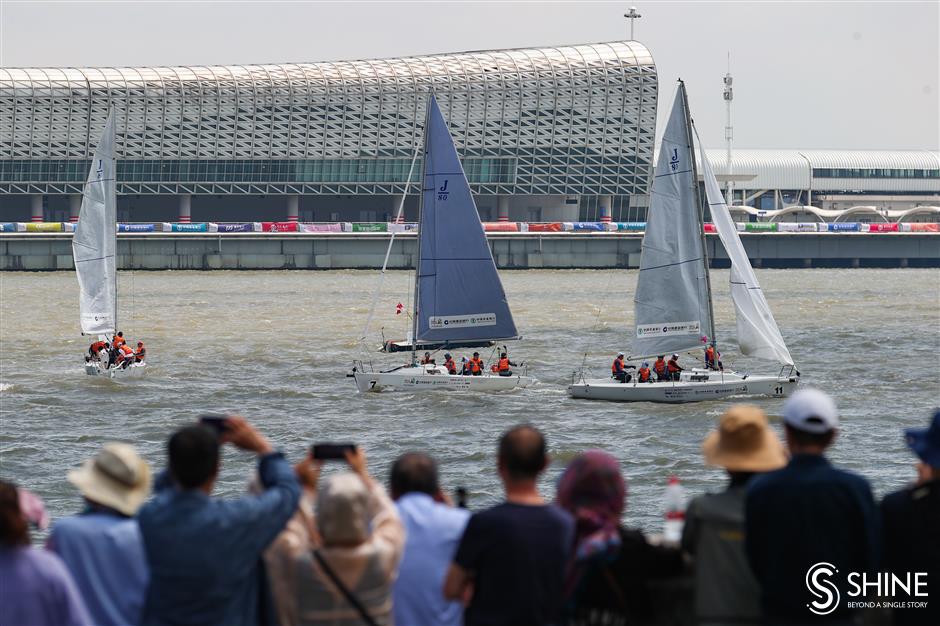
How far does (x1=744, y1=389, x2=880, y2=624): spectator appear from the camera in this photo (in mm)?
5465

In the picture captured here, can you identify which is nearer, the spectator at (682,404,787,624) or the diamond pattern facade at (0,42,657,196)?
the spectator at (682,404,787,624)

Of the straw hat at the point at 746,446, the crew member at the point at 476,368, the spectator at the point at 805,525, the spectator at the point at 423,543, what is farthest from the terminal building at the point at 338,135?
the spectator at the point at 805,525

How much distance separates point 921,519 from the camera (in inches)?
228

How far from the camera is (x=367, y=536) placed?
5586 mm

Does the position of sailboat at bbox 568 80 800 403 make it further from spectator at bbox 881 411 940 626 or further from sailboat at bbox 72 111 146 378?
spectator at bbox 881 411 940 626

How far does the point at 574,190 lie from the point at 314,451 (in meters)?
139

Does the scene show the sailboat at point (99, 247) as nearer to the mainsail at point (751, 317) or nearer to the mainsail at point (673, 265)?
the mainsail at point (673, 265)

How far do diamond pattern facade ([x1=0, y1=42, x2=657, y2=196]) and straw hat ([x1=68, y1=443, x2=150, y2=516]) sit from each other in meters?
133

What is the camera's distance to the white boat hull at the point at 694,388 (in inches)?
1242

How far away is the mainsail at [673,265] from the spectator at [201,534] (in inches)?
1054

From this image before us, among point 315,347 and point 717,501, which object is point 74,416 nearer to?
point 315,347

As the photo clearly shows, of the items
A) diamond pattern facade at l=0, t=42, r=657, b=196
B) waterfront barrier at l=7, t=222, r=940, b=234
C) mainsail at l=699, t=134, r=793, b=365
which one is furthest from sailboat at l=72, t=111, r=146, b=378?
diamond pattern facade at l=0, t=42, r=657, b=196

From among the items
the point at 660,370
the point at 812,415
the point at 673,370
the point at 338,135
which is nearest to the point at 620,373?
the point at 660,370

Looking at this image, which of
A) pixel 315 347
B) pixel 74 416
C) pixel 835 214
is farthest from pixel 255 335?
pixel 835 214
